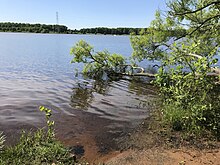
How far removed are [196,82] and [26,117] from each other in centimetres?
805

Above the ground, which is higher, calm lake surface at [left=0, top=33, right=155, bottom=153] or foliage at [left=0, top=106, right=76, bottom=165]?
foliage at [left=0, top=106, right=76, bottom=165]

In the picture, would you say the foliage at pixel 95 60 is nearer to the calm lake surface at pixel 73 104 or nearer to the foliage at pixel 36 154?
the calm lake surface at pixel 73 104

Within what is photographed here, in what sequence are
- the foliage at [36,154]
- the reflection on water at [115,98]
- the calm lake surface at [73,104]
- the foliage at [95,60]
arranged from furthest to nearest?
1. the foliage at [95,60]
2. the reflection on water at [115,98]
3. the calm lake surface at [73,104]
4. the foliage at [36,154]

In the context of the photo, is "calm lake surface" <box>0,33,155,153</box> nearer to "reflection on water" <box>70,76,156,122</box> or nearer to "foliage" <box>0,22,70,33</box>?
"reflection on water" <box>70,76,156,122</box>

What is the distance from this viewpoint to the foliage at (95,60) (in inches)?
932

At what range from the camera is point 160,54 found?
78.2ft

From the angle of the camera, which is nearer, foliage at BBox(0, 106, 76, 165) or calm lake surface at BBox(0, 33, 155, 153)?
foliage at BBox(0, 106, 76, 165)

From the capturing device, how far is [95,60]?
24.1 m

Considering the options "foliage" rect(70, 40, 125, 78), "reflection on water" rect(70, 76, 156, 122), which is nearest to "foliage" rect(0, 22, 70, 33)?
"foliage" rect(70, 40, 125, 78)

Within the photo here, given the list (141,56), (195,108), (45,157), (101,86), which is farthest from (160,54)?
(45,157)

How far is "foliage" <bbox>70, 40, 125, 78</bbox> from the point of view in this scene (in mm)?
23672

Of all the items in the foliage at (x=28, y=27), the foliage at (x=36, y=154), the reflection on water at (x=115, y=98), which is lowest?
the reflection on water at (x=115, y=98)

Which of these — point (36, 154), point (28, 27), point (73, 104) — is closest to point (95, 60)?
point (73, 104)

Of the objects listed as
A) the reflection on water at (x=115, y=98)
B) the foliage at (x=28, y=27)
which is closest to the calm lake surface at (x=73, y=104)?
the reflection on water at (x=115, y=98)
